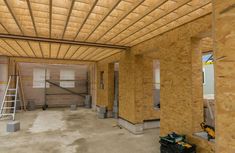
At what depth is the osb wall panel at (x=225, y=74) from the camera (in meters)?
1.47

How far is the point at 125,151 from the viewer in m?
4.45

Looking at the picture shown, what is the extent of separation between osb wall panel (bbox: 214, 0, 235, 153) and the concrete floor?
129 inches

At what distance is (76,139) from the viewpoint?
5.36 metres

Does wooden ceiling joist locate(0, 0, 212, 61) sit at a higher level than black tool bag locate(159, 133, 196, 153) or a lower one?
higher

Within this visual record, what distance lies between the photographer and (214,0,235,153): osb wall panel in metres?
1.47

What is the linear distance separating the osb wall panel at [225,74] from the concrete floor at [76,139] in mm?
3287

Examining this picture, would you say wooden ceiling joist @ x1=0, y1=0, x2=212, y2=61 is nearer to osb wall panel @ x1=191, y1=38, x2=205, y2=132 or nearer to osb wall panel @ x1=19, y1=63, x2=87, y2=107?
osb wall panel @ x1=191, y1=38, x2=205, y2=132

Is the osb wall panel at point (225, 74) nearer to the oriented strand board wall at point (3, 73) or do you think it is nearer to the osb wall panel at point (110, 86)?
the osb wall panel at point (110, 86)

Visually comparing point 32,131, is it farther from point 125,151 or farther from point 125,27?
point 125,27

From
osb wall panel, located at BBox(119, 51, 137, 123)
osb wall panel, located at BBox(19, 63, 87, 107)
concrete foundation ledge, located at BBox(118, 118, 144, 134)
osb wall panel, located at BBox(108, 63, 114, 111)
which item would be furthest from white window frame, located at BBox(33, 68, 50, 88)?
concrete foundation ledge, located at BBox(118, 118, 144, 134)

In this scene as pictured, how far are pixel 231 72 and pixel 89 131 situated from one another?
563cm

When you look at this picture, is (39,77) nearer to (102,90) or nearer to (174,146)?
(102,90)

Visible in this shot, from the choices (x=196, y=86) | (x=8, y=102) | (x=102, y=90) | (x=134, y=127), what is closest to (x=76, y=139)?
(x=134, y=127)

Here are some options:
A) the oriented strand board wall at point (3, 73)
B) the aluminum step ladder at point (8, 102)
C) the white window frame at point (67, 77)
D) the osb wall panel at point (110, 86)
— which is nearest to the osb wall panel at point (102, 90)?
the osb wall panel at point (110, 86)
